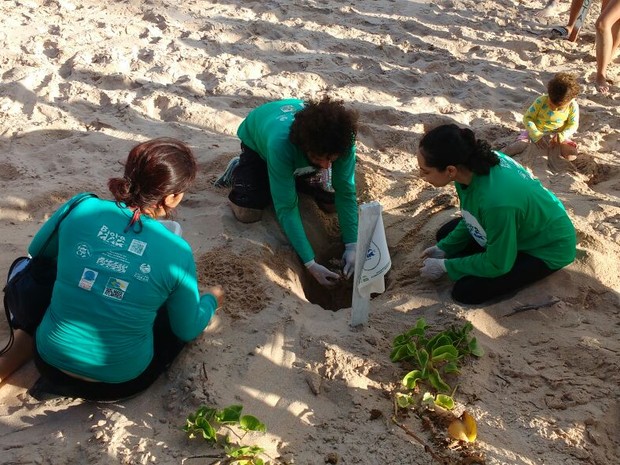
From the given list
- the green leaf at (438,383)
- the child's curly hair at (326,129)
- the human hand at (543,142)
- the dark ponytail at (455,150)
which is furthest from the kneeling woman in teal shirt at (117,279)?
the human hand at (543,142)

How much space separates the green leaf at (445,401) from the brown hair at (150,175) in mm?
1315

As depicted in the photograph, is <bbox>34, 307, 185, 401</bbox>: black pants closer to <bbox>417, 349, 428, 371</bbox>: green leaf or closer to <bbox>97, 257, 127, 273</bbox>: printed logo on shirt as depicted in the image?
<bbox>97, 257, 127, 273</bbox>: printed logo on shirt

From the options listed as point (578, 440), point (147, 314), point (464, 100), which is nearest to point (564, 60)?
point (464, 100)

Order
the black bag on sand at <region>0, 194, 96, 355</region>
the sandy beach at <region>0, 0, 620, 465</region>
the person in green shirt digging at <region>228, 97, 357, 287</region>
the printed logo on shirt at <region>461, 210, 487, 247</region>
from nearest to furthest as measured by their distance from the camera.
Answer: the sandy beach at <region>0, 0, 620, 465</region> → the black bag on sand at <region>0, 194, 96, 355</region> → the person in green shirt digging at <region>228, 97, 357, 287</region> → the printed logo on shirt at <region>461, 210, 487, 247</region>

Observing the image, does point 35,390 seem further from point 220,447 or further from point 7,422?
point 220,447

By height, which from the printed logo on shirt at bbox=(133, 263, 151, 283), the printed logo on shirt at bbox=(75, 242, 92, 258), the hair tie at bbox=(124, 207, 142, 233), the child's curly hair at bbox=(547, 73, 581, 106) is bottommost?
the printed logo on shirt at bbox=(133, 263, 151, 283)

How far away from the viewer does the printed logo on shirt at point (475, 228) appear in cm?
295

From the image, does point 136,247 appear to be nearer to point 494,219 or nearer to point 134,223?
point 134,223

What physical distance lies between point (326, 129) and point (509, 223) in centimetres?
97

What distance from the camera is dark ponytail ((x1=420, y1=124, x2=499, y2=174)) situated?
2.70 metres

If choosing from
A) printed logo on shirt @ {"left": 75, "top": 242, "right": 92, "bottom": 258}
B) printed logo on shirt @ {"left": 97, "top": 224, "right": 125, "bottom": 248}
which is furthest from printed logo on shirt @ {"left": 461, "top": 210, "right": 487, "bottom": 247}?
printed logo on shirt @ {"left": 75, "top": 242, "right": 92, "bottom": 258}

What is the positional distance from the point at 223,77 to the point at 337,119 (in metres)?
2.57

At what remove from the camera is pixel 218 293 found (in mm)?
2768

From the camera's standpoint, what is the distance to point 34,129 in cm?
429
